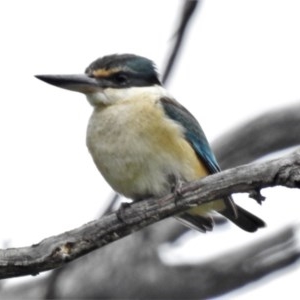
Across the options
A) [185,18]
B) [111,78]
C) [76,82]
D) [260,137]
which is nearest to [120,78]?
[111,78]

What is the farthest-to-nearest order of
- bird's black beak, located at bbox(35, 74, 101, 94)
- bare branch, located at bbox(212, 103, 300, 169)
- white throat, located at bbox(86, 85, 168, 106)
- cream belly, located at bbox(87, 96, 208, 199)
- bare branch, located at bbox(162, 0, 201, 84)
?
bare branch, located at bbox(212, 103, 300, 169), white throat, located at bbox(86, 85, 168, 106), bird's black beak, located at bbox(35, 74, 101, 94), cream belly, located at bbox(87, 96, 208, 199), bare branch, located at bbox(162, 0, 201, 84)

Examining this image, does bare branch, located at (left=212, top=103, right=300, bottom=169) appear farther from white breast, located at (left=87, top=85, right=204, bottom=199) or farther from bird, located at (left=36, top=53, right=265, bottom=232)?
white breast, located at (left=87, top=85, right=204, bottom=199)

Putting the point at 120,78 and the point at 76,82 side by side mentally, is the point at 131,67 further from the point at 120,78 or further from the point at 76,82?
the point at 76,82

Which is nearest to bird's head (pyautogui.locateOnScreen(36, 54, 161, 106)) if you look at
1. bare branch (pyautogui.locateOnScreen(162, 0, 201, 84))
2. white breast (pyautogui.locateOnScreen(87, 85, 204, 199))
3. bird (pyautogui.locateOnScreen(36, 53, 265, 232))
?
bird (pyautogui.locateOnScreen(36, 53, 265, 232))

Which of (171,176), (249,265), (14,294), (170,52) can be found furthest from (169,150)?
(14,294)

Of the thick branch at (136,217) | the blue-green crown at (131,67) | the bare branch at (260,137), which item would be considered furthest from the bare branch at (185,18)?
the bare branch at (260,137)

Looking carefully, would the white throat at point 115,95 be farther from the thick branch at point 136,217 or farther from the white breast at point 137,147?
the thick branch at point 136,217

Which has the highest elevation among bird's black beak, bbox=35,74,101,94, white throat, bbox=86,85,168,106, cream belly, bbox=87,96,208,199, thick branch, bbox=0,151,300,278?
bird's black beak, bbox=35,74,101,94

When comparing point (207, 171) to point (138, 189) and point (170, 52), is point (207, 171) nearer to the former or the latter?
point (138, 189)
